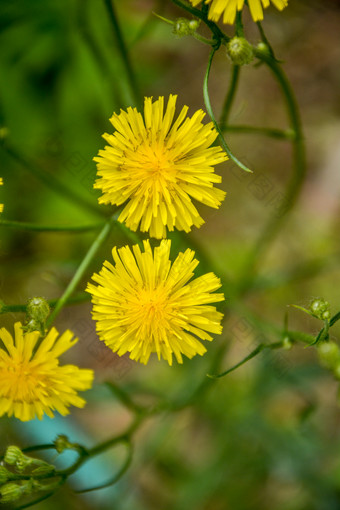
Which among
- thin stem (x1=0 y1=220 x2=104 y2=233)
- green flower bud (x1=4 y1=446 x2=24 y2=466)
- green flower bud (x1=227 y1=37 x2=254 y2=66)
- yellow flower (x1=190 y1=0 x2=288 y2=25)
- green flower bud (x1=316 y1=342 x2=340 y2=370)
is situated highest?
yellow flower (x1=190 y1=0 x2=288 y2=25)

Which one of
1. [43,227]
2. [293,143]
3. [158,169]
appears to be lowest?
[43,227]

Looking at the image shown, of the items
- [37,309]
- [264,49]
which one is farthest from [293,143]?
[37,309]

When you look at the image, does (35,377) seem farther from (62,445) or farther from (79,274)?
(79,274)

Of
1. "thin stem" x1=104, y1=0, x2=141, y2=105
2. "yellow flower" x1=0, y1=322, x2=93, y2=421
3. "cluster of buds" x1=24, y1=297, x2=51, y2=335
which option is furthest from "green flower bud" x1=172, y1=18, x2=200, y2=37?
"yellow flower" x1=0, y1=322, x2=93, y2=421

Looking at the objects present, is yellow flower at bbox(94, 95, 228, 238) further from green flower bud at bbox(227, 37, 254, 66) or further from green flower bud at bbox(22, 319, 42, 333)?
green flower bud at bbox(22, 319, 42, 333)

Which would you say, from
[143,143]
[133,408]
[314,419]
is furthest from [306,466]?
[143,143]

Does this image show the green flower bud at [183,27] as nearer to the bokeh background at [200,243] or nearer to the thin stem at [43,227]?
the thin stem at [43,227]
